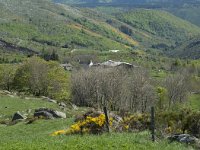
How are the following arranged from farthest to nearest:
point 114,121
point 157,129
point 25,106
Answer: point 25,106, point 114,121, point 157,129

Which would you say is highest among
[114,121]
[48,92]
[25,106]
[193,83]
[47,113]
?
[114,121]

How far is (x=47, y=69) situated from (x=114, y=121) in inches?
3280

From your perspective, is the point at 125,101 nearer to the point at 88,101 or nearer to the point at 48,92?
the point at 88,101

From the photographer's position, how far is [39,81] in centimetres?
11069

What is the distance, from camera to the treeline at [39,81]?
111m

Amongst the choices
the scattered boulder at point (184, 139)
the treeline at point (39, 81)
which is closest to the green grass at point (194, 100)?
the treeline at point (39, 81)

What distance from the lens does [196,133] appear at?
30.3m

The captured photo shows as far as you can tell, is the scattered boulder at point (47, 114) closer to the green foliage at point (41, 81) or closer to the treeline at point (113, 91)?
the treeline at point (113, 91)

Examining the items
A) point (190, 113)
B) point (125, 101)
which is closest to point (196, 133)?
point (190, 113)

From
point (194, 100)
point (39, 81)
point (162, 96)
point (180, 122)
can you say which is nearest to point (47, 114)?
point (180, 122)

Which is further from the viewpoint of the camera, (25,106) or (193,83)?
(193,83)

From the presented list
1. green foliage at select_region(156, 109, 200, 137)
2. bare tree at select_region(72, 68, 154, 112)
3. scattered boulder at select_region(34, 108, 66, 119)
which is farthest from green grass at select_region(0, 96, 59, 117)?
green foliage at select_region(156, 109, 200, 137)

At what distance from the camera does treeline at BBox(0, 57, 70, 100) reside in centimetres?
11056

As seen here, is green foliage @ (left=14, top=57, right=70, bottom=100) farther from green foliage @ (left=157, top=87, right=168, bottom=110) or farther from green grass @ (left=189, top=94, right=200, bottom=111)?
green grass @ (left=189, top=94, right=200, bottom=111)
